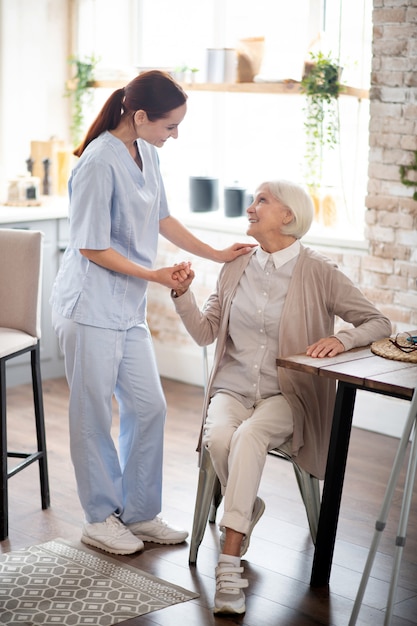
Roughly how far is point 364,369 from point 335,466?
30cm

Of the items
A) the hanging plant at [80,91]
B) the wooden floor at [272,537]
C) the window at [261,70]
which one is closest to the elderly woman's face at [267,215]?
the wooden floor at [272,537]

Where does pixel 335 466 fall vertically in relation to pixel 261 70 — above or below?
below

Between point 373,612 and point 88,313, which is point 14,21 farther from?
point 373,612

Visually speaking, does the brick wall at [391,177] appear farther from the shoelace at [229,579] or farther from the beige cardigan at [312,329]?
the shoelace at [229,579]

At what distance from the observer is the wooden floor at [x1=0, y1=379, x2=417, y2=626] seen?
2836 millimetres

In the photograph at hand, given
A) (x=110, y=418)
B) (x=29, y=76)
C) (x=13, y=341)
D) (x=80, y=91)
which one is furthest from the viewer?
(x=80, y=91)

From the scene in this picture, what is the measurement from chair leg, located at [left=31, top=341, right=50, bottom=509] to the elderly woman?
25.5 inches

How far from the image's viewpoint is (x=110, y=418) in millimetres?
3266

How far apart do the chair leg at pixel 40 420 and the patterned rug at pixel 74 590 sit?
14.9 inches

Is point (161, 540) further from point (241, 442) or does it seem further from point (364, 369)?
point (364, 369)

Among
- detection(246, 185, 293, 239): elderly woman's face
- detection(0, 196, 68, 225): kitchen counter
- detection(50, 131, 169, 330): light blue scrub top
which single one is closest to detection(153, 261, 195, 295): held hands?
detection(50, 131, 169, 330): light blue scrub top

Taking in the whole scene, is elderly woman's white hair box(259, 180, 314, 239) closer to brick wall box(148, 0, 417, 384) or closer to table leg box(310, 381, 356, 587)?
table leg box(310, 381, 356, 587)

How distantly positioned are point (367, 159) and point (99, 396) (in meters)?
2.15

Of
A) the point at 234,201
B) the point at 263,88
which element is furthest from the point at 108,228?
the point at 234,201
